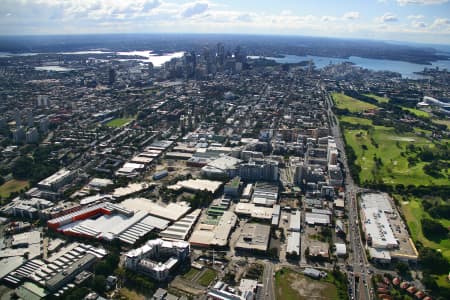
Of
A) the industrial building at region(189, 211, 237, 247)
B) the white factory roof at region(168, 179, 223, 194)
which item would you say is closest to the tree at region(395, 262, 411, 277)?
the industrial building at region(189, 211, 237, 247)

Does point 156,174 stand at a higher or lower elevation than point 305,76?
lower

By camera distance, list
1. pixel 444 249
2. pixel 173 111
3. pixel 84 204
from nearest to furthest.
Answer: pixel 444 249 → pixel 84 204 → pixel 173 111

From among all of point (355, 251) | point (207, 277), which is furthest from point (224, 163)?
point (207, 277)

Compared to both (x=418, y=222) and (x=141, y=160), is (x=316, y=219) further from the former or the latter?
(x=141, y=160)

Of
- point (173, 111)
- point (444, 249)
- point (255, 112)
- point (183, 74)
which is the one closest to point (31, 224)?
point (444, 249)

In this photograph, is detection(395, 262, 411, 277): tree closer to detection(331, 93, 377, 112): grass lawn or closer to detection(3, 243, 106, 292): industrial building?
detection(3, 243, 106, 292): industrial building

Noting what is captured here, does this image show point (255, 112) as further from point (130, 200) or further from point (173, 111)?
point (130, 200)

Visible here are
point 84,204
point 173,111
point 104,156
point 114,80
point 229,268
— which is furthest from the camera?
point 114,80
